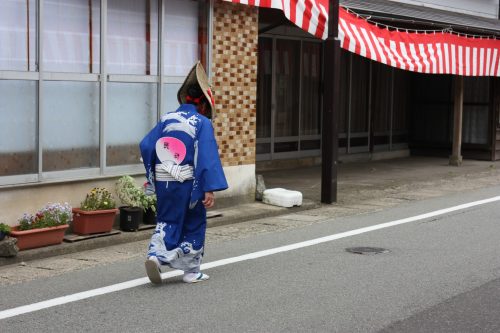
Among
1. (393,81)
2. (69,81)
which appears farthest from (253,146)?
(393,81)

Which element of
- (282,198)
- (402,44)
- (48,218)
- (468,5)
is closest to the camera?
(48,218)

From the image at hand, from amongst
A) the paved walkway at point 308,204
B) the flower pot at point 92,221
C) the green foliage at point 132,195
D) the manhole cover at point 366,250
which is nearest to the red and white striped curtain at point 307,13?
the paved walkway at point 308,204

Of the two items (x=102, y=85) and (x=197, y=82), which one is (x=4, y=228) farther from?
(x=197, y=82)

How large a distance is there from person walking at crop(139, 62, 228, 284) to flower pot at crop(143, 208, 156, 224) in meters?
2.69

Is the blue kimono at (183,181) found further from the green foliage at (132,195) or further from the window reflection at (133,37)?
the window reflection at (133,37)

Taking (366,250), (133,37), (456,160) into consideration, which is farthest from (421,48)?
(366,250)

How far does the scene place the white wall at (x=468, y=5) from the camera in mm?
19506

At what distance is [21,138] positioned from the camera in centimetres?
867

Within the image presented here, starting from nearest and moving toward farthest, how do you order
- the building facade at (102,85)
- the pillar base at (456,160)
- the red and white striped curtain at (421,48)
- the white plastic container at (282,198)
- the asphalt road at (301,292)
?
1. the asphalt road at (301,292)
2. the building facade at (102,85)
3. the white plastic container at (282,198)
4. the red and white striped curtain at (421,48)
5. the pillar base at (456,160)

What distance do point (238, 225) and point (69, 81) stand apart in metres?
2.86

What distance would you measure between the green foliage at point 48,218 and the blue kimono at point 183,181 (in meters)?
1.99

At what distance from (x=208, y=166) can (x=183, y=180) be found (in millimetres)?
278

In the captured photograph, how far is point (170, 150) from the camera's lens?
676 centimetres

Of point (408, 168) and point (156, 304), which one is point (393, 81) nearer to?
point (408, 168)
